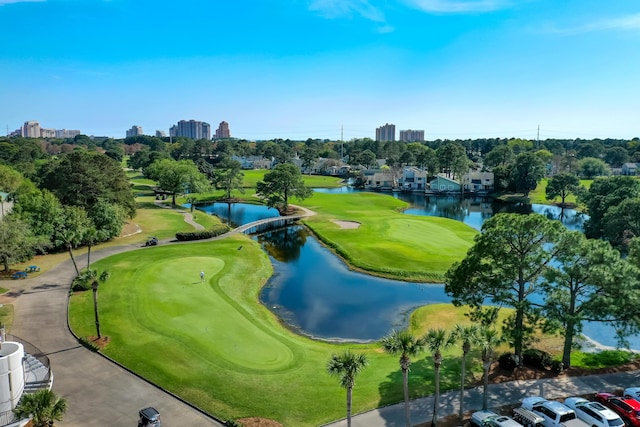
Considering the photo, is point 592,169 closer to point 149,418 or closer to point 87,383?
point 87,383

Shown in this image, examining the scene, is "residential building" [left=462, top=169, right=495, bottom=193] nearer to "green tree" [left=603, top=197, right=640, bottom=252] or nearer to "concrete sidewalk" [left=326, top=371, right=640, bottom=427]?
"green tree" [left=603, top=197, right=640, bottom=252]

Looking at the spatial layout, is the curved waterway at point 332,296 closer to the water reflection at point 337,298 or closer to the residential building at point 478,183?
the water reflection at point 337,298

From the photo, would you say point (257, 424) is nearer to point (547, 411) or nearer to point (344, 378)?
point (344, 378)

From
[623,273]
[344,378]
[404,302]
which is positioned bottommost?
[404,302]

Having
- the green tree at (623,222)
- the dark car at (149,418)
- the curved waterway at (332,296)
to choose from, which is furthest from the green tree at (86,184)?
the green tree at (623,222)

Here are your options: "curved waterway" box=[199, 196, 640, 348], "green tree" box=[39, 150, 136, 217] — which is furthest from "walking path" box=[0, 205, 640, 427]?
"green tree" box=[39, 150, 136, 217]

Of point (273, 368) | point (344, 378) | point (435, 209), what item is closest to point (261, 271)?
point (273, 368)

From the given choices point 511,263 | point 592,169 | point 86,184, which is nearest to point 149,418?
point 511,263
